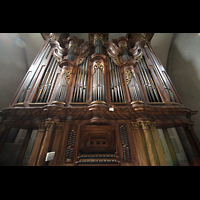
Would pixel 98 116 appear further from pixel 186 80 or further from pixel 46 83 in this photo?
pixel 186 80

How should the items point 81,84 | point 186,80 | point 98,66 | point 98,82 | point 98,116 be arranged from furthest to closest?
point 186,80 → point 98,66 → point 81,84 → point 98,82 → point 98,116

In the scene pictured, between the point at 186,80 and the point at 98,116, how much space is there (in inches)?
211

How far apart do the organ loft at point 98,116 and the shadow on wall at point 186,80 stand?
4.75ft

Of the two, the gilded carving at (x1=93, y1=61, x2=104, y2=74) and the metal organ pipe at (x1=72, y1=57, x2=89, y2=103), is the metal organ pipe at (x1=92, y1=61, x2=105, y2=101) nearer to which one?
the gilded carving at (x1=93, y1=61, x2=104, y2=74)

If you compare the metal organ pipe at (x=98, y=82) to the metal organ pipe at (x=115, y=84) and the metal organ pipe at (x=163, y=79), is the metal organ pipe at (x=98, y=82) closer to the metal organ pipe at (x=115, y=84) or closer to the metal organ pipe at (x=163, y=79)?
the metal organ pipe at (x=115, y=84)

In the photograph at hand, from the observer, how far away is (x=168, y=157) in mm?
4379

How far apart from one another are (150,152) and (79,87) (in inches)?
124

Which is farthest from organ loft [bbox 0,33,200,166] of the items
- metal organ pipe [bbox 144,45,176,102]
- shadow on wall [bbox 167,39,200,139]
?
shadow on wall [bbox 167,39,200,139]

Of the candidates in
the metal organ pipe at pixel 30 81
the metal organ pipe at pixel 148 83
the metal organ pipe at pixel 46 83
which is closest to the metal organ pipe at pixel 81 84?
the metal organ pipe at pixel 46 83

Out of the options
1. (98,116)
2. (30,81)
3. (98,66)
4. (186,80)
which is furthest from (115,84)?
(186,80)

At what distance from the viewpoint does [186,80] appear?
4.93 m

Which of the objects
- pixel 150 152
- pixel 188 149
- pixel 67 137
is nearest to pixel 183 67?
pixel 188 149

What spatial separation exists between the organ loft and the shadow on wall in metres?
1.45

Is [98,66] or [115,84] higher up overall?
[98,66]
